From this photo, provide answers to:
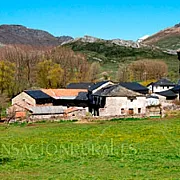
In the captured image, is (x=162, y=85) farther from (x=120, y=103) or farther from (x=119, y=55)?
(x=119, y=55)

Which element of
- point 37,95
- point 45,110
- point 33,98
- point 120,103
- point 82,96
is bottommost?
point 45,110

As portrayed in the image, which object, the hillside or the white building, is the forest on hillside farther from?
the hillside

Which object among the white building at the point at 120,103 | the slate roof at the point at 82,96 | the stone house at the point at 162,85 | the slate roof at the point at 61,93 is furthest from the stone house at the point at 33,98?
the stone house at the point at 162,85

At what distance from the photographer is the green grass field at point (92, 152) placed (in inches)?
692

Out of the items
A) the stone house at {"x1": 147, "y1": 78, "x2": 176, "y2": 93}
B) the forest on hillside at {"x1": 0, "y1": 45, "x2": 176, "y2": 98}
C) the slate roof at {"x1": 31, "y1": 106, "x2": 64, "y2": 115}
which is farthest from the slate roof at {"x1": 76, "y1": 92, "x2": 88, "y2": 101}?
the stone house at {"x1": 147, "y1": 78, "x2": 176, "y2": 93}

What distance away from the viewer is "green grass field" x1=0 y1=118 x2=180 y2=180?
17575 mm

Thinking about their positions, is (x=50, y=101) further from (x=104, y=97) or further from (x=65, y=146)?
(x=65, y=146)

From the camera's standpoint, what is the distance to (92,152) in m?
24.3

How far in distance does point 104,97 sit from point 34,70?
40.1m

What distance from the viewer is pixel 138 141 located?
2945cm

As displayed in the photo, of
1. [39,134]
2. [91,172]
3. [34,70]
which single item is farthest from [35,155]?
[34,70]

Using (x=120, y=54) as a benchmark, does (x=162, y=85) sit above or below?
below

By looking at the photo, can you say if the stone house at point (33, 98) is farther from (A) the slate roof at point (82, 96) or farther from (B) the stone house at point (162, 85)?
(B) the stone house at point (162, 85)

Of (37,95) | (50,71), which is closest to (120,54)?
(50,71)
